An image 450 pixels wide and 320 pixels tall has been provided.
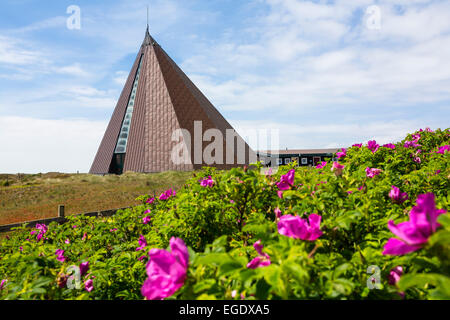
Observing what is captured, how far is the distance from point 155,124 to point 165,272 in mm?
35189

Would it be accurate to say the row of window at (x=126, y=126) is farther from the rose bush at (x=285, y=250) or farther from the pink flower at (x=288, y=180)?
the pink flower at (x=288, y=180)

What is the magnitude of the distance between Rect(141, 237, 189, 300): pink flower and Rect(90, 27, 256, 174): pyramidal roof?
3109 centimetres

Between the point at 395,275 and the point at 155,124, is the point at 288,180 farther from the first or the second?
the point at 155,124

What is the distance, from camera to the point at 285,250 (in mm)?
1269

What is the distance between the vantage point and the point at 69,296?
1.90 metres

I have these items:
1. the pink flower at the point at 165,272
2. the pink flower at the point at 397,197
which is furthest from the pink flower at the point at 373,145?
the pink flower at the point at 165,272

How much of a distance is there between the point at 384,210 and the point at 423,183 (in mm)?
1191

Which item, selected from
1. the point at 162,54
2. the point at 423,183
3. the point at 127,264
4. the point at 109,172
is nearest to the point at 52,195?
the point at 109,172

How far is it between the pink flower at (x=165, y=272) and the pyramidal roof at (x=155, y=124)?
102 feet

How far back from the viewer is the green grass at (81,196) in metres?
16.0

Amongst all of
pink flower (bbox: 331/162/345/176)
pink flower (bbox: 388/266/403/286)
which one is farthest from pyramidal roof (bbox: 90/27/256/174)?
pink flower (bbox: 388/266/403/286)

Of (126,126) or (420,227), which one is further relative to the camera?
(126,126)

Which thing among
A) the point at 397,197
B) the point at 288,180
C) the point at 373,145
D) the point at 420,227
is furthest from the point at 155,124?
the point at 420,227

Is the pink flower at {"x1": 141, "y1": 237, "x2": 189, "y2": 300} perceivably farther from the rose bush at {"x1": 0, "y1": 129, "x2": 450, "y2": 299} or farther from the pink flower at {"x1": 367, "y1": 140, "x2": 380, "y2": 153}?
the pink flower at {"x1": 367, "y1": 140, "x2": 380, "y2": 153}
